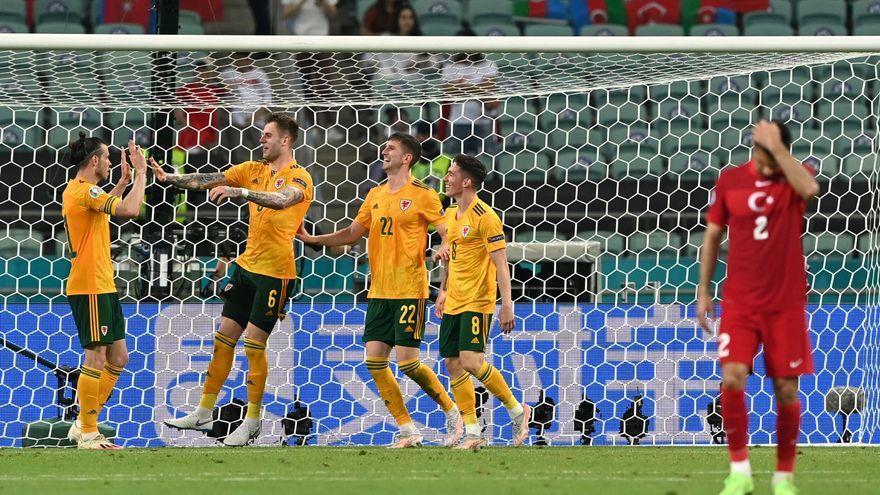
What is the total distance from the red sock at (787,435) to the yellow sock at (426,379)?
287cm

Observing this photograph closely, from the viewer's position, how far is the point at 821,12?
15117mm

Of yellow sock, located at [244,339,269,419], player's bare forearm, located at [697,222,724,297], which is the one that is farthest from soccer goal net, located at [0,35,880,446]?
player's bare forearm, located at [697,222,724,297]

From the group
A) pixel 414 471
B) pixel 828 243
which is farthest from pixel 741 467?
pixel 828 243

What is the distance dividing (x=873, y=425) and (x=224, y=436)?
4286 millimetres

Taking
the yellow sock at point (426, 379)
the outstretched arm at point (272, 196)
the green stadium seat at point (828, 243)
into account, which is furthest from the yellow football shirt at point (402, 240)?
the green stadium seat at point (828, 243)

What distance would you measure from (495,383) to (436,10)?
822 cm

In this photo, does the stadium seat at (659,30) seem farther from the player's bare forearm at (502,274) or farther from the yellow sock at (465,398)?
the yellow sock at (465,398)

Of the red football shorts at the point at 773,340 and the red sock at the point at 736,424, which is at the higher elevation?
the red football shorts at the point at 773,340

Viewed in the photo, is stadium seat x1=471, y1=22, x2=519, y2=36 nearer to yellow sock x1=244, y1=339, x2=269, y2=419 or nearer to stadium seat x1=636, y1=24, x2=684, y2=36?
stadium seat x1=636, y1=24, x2=684, y2=36

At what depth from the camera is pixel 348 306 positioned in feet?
27.3

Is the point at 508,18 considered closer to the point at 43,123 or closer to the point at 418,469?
the point at 43,123

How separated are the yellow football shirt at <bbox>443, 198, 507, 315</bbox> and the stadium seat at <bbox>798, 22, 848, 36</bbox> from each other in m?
8.80

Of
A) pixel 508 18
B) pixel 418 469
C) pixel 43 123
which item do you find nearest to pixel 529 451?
pixel 418 469

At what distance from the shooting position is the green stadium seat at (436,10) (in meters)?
14.8
